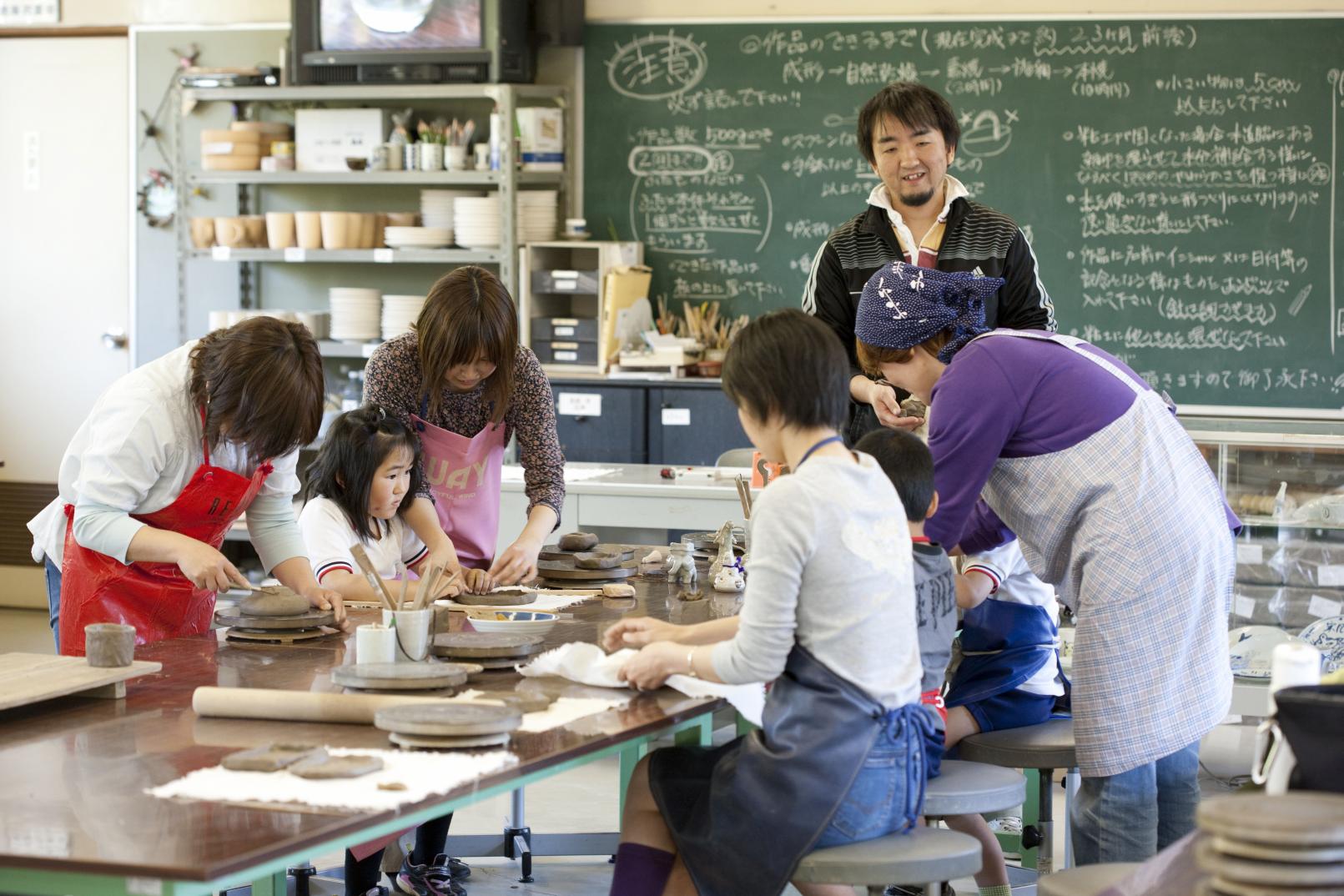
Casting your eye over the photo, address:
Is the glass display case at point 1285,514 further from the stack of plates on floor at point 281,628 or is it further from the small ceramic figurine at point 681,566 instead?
the stack of plates on floor at point 281,628

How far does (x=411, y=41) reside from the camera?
628 centimetres

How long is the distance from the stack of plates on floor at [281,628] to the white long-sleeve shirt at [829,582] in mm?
837

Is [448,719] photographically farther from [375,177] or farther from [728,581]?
[375,177]

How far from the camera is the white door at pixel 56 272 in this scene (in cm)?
689

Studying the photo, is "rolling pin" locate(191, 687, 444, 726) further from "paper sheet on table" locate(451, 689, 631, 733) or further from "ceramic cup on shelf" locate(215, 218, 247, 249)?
"ceramic cup on shelf" locate(215, 218, 247, 249)

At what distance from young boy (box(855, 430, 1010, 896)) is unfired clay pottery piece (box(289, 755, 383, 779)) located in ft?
2.79

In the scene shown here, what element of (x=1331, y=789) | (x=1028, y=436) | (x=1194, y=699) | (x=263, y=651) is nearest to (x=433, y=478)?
(x=263, y=651)

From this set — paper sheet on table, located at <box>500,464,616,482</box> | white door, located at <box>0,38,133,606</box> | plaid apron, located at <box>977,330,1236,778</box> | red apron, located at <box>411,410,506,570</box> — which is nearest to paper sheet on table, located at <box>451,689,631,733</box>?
plaid apron, located at <box>977,330,1236,778</box>

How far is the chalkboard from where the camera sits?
6.01m

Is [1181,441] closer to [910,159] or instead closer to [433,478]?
[910,159]

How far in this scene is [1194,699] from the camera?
7.20ft

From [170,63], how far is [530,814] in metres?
4.37

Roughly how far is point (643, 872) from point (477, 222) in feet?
15.3

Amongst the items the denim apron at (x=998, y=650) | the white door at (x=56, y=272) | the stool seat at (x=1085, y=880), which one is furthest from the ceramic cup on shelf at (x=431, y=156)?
the stool seat at (x=1085, y=880)
